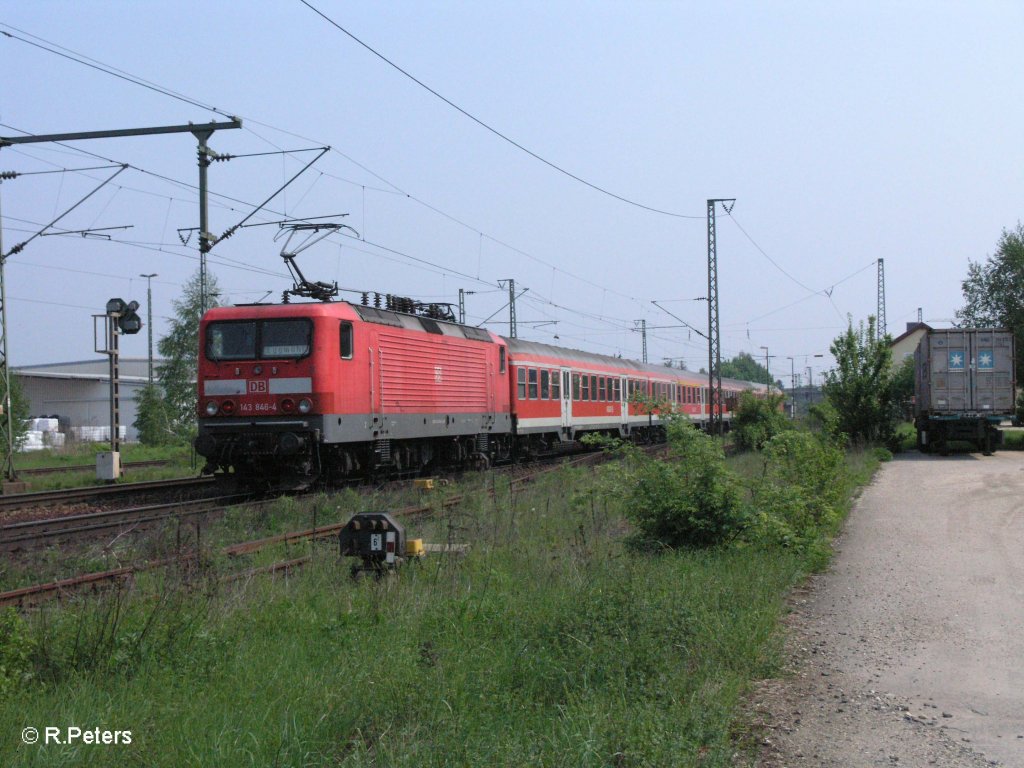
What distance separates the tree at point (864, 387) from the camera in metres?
29.8

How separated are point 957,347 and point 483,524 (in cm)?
2104

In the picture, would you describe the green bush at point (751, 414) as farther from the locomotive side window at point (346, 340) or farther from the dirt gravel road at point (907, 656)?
the dirt gravel road at point (907, 656)

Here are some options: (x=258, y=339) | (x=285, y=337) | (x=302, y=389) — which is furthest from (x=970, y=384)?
(x=258, y=339)

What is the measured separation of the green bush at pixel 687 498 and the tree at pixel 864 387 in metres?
20.8

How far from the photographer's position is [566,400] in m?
28.9

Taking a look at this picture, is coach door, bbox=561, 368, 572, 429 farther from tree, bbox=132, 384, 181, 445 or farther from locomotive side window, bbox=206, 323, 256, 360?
tree, bbox=132, 384, 181, 445

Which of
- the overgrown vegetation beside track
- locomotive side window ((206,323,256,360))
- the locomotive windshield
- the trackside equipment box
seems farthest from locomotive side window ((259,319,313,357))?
the trackside equipment box

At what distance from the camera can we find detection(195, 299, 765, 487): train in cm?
1554

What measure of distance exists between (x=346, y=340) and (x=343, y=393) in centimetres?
87

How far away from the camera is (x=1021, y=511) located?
14.6 meters

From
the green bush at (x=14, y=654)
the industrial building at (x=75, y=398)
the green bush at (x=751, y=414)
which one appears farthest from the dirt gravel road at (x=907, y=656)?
the industrial building at (x=75, y=398)

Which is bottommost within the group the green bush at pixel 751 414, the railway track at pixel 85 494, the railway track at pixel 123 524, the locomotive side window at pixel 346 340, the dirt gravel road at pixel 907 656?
the dirt gravel road at pixel 907 656

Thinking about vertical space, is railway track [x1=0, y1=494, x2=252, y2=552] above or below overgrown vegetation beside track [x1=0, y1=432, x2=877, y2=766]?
above

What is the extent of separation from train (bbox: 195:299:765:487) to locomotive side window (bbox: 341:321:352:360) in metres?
→ 0.02
